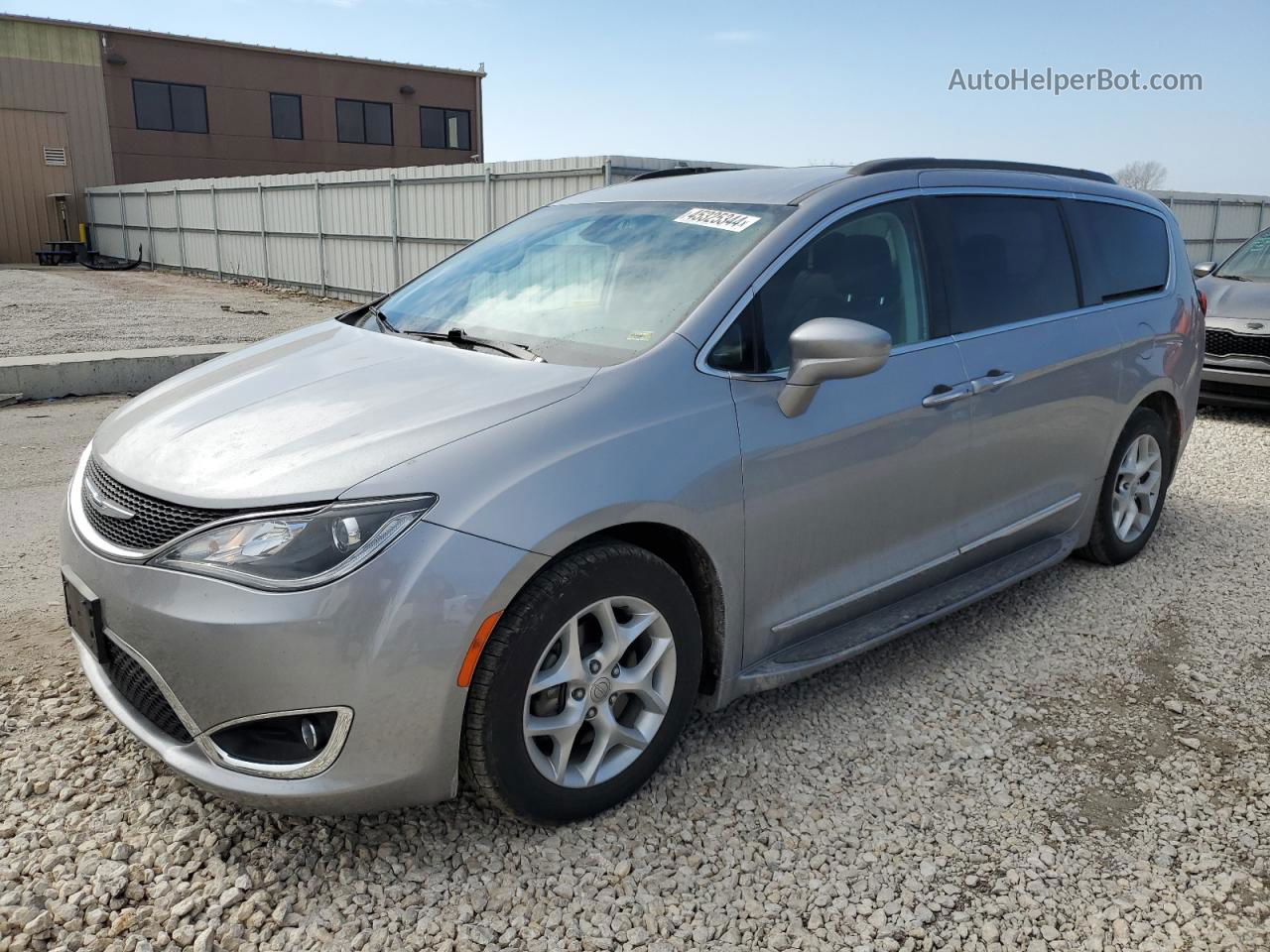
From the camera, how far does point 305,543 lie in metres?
2.24

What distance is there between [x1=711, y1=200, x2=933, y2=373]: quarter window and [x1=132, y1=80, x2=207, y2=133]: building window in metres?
33.2

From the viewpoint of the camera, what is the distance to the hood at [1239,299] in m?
8.01

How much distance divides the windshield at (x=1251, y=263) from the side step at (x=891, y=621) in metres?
6.14

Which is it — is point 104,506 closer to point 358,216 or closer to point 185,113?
point 358,216

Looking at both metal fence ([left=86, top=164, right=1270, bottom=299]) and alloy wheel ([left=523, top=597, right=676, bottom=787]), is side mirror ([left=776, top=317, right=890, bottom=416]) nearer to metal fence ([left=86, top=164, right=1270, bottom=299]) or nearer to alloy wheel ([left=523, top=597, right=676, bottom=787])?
alloy wheel ([left=523, top=597, right=676, bottom=787])

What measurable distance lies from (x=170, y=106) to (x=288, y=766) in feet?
113

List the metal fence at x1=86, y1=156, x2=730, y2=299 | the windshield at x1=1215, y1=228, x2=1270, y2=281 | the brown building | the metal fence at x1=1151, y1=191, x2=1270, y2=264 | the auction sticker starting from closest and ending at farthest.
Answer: the auction sticker
the windshield at x1=1215, y1=228, x2=1270, y2=281
the metal fence at x1=86, y1=156, x2=730, y2=299
the metal fence at x1=1151, y1=191, x2=1270, y2=264
the brown building

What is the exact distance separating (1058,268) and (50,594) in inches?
167

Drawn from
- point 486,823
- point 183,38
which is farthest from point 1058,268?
point 183,38

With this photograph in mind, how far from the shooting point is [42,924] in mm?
2281

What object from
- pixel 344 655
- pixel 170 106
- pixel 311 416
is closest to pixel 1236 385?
pixel 311 416

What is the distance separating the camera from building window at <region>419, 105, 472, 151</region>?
36.2m

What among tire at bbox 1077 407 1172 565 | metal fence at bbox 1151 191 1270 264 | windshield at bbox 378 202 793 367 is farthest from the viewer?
metal fence at bbox 1151 191 1270 264

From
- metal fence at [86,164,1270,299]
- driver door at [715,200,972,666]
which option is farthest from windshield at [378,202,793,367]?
metal fence at [86,164,1270,299]
